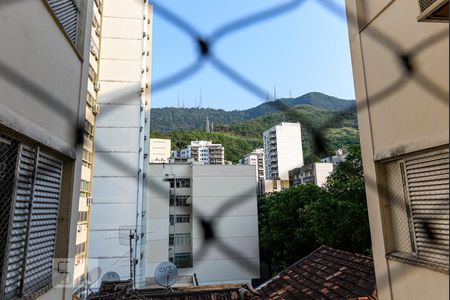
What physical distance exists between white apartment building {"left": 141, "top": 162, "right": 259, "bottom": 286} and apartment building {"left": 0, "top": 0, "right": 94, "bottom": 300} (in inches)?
295

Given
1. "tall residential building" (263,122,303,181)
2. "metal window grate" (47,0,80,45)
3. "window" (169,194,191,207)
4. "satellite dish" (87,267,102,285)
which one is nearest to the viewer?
"metal window grate" (47,0,80,45)

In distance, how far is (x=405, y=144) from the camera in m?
1.14

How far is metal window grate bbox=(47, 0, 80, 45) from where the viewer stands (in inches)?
45.4

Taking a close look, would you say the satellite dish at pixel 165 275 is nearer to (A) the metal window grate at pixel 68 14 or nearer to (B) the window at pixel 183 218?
(A) the metal window grate at pixel 68 14

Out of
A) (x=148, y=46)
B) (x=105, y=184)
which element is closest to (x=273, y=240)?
(x=105, y=184)

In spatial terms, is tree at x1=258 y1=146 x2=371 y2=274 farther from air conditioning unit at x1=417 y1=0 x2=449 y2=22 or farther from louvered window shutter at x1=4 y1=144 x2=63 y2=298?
louvered window shutter at x1=4 y1=144 x2=63 y2=298

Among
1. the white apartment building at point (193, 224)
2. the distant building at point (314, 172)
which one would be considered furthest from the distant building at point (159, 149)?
the distant building at point (314, 172)

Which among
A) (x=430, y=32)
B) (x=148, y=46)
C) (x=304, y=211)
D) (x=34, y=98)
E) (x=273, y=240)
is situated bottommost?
(x=273, y=240)

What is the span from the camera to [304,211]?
780 centimetres

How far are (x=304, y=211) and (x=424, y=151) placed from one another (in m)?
7.03

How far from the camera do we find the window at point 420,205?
105 cm

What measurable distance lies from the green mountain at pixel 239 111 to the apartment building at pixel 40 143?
389mm

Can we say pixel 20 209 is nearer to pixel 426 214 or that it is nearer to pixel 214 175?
pixel 426 214

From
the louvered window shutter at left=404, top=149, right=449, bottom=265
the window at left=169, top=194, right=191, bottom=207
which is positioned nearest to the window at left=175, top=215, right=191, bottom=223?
the window at left=169, top=194, right=191, bottom=207
